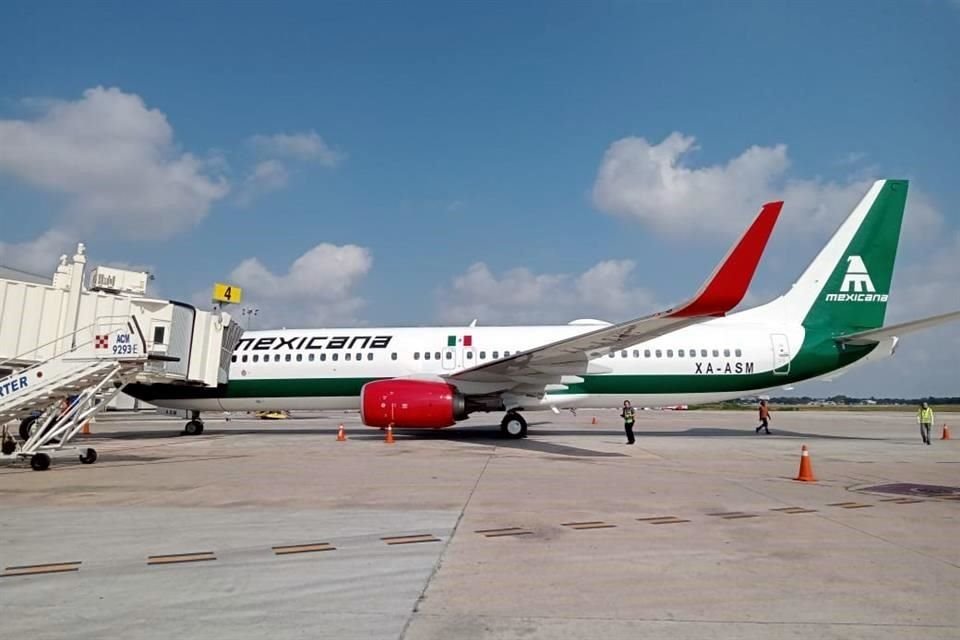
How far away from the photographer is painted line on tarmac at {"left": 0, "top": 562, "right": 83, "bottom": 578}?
5.00 meters

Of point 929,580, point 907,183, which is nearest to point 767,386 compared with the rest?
point 907,183

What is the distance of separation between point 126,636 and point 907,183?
2279 cm

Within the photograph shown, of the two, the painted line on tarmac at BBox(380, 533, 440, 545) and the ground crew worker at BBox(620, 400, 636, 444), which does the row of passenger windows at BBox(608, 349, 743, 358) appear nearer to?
the ground crew worker at BBox(620, 400, 636, 444)

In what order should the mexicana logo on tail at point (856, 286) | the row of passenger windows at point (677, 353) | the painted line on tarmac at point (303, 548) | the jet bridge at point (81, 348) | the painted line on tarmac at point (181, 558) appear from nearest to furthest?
the painted line on tarmac at point (181, 558), the painted line on tarmac at point (303, 548), the jet bridge at point (81, 348), the row of passenger windows at point (677, 353), the mexicana logo on tail at point (856, 286)

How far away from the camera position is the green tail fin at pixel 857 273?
786 inches

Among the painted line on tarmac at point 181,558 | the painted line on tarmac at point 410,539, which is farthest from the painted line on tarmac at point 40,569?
the painted line on tarmac at point 410,539

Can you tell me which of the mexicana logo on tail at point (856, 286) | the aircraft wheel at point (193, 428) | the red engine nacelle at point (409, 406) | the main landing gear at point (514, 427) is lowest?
the aircraft wheel at point (193, 428)

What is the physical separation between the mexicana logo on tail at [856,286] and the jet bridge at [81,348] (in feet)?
62.7

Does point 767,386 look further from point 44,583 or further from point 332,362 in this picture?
point 44,583

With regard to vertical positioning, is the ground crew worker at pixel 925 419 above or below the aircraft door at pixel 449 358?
below

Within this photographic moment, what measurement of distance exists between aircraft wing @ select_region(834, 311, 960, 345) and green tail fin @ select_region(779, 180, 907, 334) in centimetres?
76

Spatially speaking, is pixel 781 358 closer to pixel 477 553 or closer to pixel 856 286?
pixel 856 286

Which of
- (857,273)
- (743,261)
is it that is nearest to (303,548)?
(743,261)

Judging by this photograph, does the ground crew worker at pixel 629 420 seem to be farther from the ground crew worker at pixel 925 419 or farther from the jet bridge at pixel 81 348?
the jet bridge at pixel 81 348
